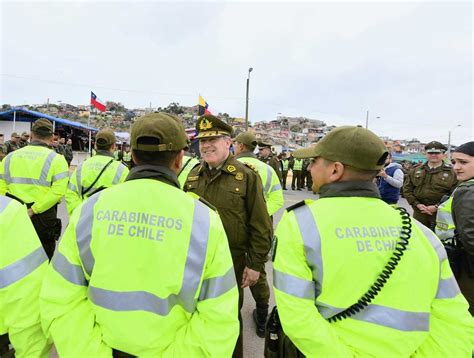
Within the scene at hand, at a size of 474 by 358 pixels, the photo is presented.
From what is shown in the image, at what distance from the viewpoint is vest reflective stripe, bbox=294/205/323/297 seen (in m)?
1.31

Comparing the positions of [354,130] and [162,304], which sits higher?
[354,130]

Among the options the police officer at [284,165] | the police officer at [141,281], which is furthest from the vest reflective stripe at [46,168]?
the police officer at [284,165]

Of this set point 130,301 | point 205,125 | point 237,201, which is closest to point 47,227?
point 205,125

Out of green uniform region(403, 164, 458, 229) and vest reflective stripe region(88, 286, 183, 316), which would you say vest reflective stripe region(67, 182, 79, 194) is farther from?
green uniform region(403, 164, 458, 229)

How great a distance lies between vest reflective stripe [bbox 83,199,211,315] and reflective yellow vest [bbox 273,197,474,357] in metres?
0.36

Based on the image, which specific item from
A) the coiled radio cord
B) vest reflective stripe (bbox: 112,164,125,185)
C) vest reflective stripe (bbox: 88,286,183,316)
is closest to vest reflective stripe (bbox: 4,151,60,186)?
vest reflective stripe (bbox: 112,164,125,185)

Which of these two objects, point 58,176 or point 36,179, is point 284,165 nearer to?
point 58,176

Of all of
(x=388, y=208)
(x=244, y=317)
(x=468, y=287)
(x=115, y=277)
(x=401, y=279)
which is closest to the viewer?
(x=115, y=277)

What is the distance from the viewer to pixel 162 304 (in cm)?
120

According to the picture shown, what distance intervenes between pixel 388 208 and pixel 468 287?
1806mm

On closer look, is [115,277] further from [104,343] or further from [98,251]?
[104,343]

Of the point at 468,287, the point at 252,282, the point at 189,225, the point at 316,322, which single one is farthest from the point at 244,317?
the point at 189,225

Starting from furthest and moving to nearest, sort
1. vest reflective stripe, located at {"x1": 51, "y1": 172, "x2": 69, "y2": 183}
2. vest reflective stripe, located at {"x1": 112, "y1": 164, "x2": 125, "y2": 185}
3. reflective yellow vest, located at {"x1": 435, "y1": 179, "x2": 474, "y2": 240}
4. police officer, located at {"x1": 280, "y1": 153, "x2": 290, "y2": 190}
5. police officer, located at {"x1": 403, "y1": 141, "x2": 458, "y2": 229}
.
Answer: police officer, located at {"x1": 280, "y1": 153, "x2": 290, "y2": 190}
police officer, located at {"x1": 403, "y1": 141, "x2": 458, "y2": 229}
vest reflective stripe, located at {"x1": 112, "y1": 164, "x2": 125, "y2": 185}
vest reflective stripe, located at {"x1": 51, "y1": 172, "x2": 69, "y2": 183}
reflective yellow vest, located at {"x1": 435, "y1": 179, "x2": 474, "y2": 240}

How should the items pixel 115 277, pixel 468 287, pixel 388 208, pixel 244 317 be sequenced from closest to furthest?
pixel 115 277 < pixel 388 208 < pixel 468 287 < pixel 244 317
